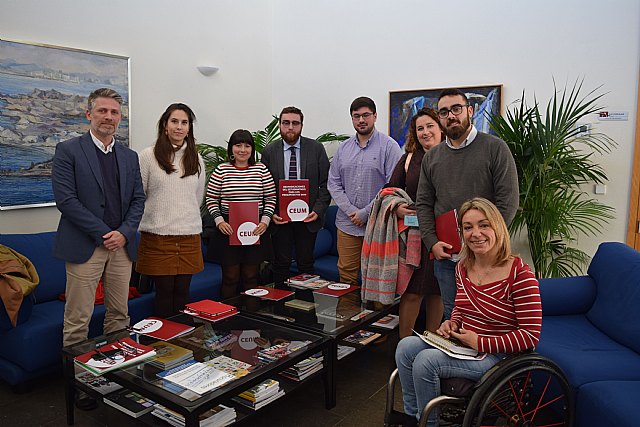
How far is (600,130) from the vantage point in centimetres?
404

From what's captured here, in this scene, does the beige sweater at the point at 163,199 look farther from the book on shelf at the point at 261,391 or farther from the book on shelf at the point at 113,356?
the book on shelf at the point at 261,391

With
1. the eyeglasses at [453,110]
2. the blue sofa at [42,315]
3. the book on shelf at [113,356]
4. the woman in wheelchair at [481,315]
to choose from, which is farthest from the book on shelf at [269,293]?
the eyeglasses at [453,110]

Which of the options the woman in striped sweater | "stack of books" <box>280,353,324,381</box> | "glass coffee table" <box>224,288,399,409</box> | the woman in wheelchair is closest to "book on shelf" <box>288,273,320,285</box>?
"glass coffee table" <box>224,288,399,409</box>

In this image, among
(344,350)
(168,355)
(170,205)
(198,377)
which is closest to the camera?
(198,377)

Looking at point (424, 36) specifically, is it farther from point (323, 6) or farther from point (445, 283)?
point (445, 283)

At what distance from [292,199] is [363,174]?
0.55 meters

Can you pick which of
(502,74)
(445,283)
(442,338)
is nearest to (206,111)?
(502,74)

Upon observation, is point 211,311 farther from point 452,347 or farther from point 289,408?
point 452,347

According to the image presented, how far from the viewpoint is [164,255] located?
318 centimetres

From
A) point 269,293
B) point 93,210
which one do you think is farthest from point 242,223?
point 93,210

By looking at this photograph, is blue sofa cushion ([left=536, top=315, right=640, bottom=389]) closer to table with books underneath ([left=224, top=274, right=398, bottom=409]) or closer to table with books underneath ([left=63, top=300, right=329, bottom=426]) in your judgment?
table with books underneath ([left=224, top=274, right=398, bottom=409])

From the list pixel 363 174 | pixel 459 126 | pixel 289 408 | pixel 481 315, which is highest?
pixel 459 126

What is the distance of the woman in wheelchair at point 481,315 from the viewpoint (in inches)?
79.5

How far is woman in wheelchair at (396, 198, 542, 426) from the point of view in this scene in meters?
2.02
